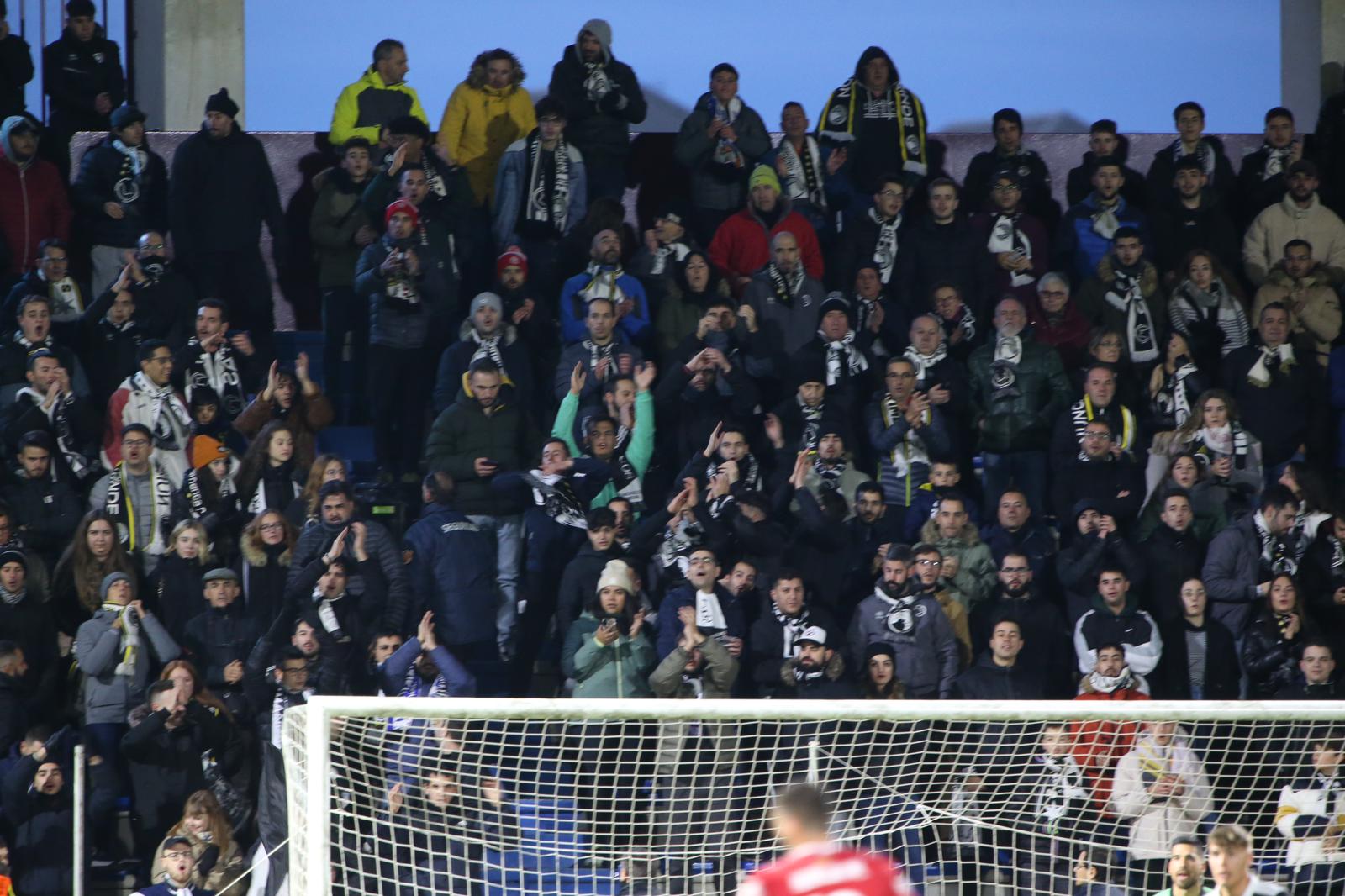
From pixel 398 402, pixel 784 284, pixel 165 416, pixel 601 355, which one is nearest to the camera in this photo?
pixel 165 416

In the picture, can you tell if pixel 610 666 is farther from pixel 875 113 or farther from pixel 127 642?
pixel 875 113

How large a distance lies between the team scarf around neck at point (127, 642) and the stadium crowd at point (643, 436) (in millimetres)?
14

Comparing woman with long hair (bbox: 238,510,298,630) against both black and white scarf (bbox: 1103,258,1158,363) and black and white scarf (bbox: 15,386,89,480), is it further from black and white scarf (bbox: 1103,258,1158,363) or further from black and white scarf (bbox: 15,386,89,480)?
black and white scarf (bbox: 1103,258,1158,363)

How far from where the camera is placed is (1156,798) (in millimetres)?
8820

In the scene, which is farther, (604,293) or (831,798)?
(604,293)

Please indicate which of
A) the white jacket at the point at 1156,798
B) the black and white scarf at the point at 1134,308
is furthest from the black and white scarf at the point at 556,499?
the black and white scarf at the point at 1134,308

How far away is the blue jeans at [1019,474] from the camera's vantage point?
11.4 metres

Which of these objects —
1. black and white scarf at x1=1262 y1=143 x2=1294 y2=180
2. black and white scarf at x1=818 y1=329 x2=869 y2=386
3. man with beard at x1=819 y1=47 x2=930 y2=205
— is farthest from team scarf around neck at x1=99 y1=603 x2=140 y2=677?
black and white scarf at x1=1262 y1=143 x2=1294 y2=180

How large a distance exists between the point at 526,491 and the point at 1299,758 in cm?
401

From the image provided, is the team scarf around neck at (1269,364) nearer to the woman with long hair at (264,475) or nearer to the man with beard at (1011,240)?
the man with beard at (1011,240)

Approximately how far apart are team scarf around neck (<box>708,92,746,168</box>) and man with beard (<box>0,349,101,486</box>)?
394cm

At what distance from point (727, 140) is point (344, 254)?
236cm

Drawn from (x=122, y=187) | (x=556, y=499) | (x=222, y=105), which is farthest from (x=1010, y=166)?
(x=122, y=187)

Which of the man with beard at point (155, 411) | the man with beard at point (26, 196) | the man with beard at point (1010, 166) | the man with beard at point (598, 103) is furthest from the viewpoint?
the man with beard at point (1010, 166)
